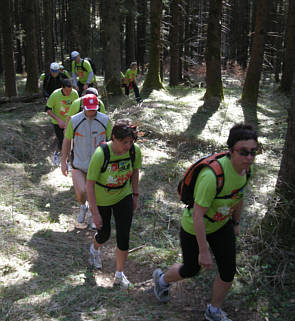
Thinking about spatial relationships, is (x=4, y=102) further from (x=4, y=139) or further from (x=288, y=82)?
(x=288, y=82)

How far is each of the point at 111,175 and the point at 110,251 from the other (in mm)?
1785

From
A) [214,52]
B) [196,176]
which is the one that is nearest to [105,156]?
[196,176]

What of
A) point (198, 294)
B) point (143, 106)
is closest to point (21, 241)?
point (198, 294)

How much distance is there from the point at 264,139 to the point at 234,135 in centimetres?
870

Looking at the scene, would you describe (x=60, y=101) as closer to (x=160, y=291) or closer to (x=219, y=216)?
(x=160, y=291)

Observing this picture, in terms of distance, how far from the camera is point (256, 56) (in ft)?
49.9

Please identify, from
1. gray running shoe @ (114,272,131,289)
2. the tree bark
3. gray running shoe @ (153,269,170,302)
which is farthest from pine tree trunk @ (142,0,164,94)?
gray running shoe @ (153,269,170,302)

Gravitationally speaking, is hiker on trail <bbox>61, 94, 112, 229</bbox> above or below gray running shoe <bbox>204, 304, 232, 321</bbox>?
above

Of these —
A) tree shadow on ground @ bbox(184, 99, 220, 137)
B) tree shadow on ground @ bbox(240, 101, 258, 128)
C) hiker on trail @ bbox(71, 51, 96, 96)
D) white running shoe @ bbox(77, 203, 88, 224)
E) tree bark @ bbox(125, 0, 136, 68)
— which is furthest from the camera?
tree bark @ bbox(125, 0, 136, 68)

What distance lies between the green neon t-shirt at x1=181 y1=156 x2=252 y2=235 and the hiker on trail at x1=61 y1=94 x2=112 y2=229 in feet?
7.36

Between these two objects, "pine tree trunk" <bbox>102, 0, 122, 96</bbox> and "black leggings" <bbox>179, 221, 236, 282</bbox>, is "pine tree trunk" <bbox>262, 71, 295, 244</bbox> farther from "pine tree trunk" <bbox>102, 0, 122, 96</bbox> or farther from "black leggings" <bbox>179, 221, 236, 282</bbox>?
"pine tree trunk" <bbox>102, 0, 122, 96</bbox>

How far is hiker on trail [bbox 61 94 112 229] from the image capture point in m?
5.04

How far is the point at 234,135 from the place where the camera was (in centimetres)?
305

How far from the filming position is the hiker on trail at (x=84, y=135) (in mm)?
5035
